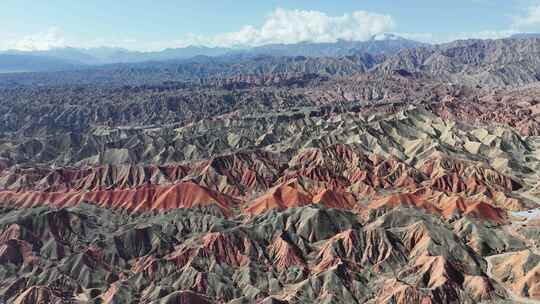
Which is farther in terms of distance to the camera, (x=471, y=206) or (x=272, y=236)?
(x=471, y=206)

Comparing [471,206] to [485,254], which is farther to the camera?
[471,206]

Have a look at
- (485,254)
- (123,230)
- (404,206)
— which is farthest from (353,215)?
(123,230)

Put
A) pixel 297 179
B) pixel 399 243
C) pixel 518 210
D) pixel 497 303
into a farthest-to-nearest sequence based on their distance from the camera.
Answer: pixel 297 179 → pixel 518 210 → pixel 399 243 → pixel 497 303

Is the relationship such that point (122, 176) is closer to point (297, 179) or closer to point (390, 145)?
point (297, 179)

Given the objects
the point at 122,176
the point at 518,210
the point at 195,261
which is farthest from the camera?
the point at 122,176

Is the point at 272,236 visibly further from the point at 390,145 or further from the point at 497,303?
the point at 390,145

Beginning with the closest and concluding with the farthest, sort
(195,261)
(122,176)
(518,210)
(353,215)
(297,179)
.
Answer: (195,261), (353,215), (518,210), (297,179), (122,176)

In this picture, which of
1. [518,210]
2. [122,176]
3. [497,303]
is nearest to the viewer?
[497,303]

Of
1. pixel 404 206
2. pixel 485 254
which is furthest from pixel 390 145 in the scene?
pixel 485 254

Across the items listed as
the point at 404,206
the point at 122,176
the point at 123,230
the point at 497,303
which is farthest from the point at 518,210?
the point at 122,176
